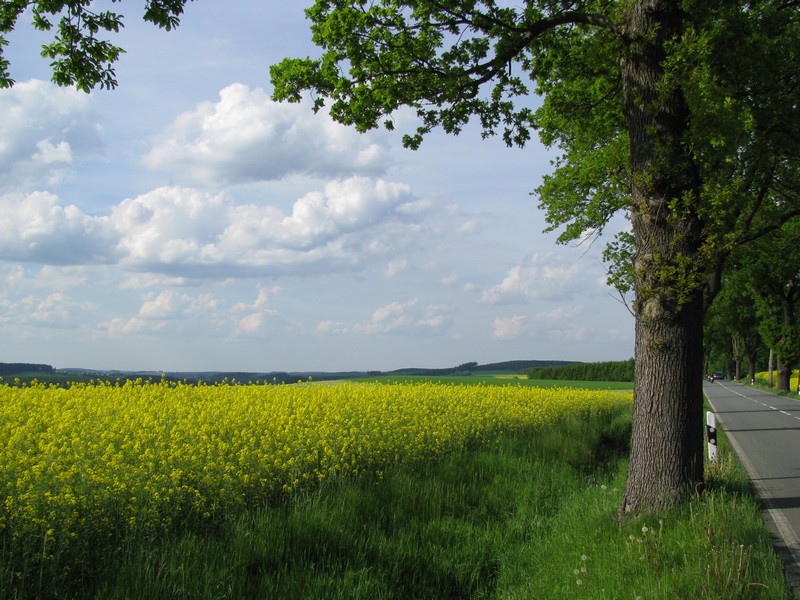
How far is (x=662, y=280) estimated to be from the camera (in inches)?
295

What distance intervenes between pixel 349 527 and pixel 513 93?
6738mm

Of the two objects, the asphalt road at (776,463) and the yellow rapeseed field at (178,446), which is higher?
the yellow rapeseed field at (178,446)

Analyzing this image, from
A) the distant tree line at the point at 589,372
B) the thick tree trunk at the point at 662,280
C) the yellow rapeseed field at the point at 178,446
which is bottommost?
the distant tree line at the point at 589,372

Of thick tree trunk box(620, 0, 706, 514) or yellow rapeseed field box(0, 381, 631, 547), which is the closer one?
yellow rapeseed field box(0, 381, 631, 547)

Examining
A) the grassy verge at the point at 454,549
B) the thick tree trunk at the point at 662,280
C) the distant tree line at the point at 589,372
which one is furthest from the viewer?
the distant tree line at the point at 589,372

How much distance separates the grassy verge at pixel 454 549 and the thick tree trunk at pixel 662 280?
0.53m

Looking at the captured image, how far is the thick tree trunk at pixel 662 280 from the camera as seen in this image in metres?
7.47

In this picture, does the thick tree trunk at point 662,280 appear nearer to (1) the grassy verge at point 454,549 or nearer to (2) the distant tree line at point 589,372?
(1) the grassy verge at point 454,549

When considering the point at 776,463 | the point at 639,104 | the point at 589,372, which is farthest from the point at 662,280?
the point at 589,372

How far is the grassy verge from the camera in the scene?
4.98 meters

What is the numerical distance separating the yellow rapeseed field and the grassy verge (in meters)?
0.40

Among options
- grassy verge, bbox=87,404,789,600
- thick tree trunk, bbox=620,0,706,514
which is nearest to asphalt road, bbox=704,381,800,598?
grassy verge, bbox=87,404,789,600

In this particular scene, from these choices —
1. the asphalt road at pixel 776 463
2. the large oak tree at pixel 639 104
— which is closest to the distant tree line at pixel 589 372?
the asphalt road at pixel 776 463

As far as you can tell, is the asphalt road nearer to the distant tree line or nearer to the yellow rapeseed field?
the yellow rapeseed field
